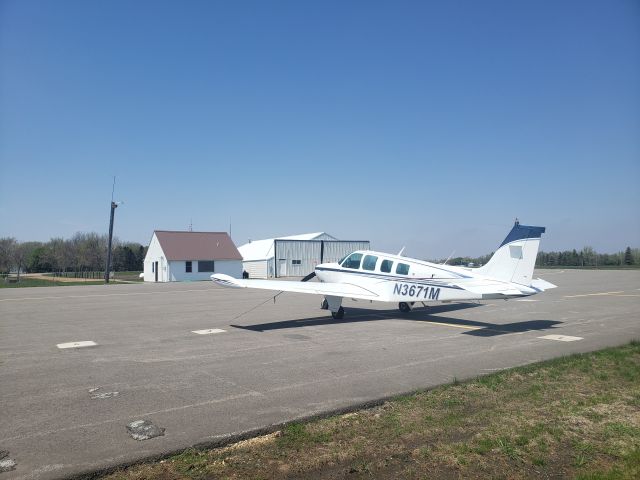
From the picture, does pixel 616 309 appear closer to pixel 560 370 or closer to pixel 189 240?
pixel 560 370

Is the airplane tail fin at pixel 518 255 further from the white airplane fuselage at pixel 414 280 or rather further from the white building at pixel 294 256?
the white building at pixel 294 256

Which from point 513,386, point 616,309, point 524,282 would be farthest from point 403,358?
point 616,309

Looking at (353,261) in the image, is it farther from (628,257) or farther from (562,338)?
(628,257)

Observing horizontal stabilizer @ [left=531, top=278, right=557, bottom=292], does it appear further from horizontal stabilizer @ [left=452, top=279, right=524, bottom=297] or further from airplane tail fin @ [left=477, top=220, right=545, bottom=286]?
horizontal stabilizer @ [left=452, top=279, right=524, bottom=297]

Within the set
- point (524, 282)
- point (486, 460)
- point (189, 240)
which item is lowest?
point (486, 460)

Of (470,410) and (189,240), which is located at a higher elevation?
(189,240)

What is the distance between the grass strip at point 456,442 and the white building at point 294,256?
50.8 m

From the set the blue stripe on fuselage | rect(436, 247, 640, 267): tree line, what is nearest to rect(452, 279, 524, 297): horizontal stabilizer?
the blue stripe on fuselage

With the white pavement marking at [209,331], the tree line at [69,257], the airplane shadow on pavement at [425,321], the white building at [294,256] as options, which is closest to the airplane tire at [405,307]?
the airplane shadow on pavement at [425,321]

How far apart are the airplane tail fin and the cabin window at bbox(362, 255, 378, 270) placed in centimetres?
419

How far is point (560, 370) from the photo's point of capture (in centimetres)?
828

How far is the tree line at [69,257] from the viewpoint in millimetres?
86438

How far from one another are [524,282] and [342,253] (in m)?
47.4

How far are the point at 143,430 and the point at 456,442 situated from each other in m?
3.61
